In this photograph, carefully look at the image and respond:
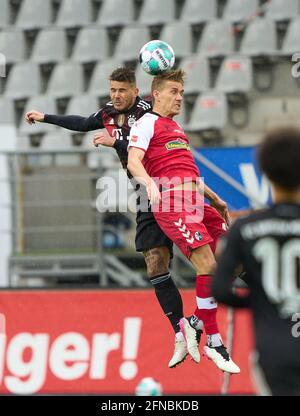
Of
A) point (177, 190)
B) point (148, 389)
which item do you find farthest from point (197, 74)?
point (177, 190)

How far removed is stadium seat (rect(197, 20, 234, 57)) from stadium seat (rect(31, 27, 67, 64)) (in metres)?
2.33

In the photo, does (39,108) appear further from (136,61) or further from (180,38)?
(180,38)

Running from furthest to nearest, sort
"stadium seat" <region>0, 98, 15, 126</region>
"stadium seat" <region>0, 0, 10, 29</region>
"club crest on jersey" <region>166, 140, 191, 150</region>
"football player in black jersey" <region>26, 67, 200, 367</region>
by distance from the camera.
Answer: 1. "stadium seat" <region>0, 0, 10, 29</region>
2. "stadium seat" <region>0, 98, 15, 126</region>
3. "football player in black jersey" <region>26, 67, 200, 367</region>
4. "club crest on jersey" <region>166, 140, 191, 150</region>

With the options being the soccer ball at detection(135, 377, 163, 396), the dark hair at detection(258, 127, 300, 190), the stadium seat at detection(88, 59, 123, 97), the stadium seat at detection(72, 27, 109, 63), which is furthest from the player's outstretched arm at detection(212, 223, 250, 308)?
the stadium seat at detection(72, 27, 109, 63)

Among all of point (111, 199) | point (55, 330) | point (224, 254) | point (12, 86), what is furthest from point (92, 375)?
point (224, 254)

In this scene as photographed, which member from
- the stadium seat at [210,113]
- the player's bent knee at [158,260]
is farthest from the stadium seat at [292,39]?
the player's bent knee at [158,260]

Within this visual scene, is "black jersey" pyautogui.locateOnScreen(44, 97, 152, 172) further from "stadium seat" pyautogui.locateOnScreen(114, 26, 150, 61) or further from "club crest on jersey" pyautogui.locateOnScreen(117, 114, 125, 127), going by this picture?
"stadium seat" pyautogui.locateOnScreen(114, 26, 150, 61)

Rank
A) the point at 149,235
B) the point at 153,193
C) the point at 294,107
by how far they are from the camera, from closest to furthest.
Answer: the point at 153,193 → the point at 149,235 → the point at 294,107

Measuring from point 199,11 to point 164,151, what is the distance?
7916mm

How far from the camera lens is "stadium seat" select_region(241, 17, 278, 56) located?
621 inches

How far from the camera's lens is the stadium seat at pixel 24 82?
56.4 feet

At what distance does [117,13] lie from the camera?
17.1 meters

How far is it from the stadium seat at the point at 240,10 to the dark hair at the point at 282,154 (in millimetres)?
10840

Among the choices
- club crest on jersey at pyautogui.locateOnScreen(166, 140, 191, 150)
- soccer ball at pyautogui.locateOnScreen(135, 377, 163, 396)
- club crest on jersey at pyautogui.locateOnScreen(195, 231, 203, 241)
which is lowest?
soccer ball at pyautogui.locateOnScreen(135, 377, 163, 396)
